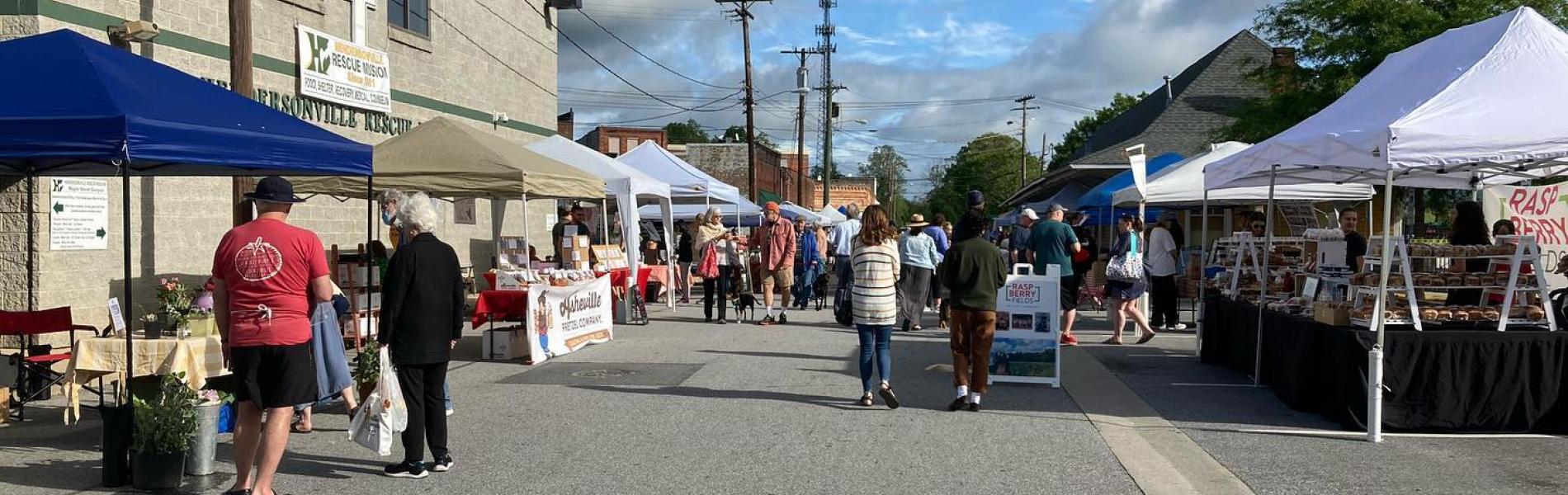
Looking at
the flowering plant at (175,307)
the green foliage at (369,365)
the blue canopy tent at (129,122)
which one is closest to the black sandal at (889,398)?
the green foliage at (369,365)

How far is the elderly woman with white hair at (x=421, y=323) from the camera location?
Answer: 636 centimetres

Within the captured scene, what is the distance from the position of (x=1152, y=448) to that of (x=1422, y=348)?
2.11 meters

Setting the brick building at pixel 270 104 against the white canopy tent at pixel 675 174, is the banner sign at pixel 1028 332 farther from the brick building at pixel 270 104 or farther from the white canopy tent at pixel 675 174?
the white canopy tent at pixel 675 174

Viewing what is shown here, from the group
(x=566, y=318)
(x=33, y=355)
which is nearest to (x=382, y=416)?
(x=33, y=355)

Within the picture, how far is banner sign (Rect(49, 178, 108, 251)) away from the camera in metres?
11.0

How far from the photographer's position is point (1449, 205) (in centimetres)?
3206

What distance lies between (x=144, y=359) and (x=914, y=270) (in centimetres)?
928

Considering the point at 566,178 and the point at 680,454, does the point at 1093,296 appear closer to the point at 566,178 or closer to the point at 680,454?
the point at 566,178

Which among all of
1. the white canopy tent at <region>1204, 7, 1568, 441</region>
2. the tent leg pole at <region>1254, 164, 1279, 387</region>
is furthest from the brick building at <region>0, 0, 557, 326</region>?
the white canopy tent at <region>1204, 7, 1568, 441</region>

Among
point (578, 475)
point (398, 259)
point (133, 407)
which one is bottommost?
point (578, 475)

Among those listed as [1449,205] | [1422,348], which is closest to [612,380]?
[1422,348]

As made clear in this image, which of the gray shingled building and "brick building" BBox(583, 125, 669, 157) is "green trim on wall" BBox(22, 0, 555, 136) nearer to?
the gray shingled building

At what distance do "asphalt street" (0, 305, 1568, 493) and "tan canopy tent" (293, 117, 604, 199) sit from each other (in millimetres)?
2247

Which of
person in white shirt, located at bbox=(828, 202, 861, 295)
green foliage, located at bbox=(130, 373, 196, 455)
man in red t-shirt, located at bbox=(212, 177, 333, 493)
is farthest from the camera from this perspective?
person in white shirt, located at bbox=(828, 202, 861, 295)
